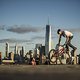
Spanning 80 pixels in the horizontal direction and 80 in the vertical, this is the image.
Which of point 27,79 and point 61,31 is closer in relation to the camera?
point 27,79

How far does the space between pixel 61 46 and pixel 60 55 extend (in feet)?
3.31

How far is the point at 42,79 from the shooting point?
1032 centimetres

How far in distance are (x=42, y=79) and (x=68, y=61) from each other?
18.8 metres

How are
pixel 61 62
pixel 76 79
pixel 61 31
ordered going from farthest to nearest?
pixel 61 62 < pixel 61 31 < pixel 76 79

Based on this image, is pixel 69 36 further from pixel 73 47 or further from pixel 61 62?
pixel 61 62

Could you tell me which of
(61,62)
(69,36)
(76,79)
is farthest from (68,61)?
(76,79)

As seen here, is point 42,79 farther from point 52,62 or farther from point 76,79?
point 52,62

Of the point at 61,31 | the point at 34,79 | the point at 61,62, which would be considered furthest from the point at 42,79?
the point at 61,62

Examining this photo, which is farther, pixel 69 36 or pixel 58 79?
pixel 69 36

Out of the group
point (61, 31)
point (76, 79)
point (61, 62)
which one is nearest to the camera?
point (76, 79)

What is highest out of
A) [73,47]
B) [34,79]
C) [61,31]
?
[61,31]

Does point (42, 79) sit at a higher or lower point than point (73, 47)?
lower

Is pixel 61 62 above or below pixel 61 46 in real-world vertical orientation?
below

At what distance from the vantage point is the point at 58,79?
10.4m
